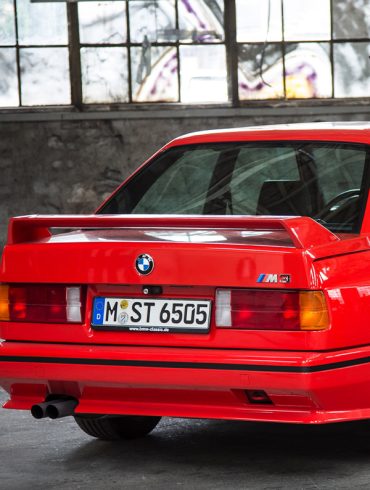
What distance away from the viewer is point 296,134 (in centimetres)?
533

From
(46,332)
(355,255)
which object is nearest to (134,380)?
(46,332)

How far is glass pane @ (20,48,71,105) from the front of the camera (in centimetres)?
1326

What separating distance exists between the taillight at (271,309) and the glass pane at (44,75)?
9219 mm

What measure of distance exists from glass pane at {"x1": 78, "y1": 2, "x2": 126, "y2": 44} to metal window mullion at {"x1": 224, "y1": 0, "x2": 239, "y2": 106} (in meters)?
1.12

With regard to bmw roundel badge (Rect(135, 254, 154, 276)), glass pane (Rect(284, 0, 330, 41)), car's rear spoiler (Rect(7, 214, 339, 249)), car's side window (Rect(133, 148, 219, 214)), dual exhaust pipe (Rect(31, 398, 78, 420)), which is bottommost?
dual exhaust pipe (Rect(31, 398, 78, 420))

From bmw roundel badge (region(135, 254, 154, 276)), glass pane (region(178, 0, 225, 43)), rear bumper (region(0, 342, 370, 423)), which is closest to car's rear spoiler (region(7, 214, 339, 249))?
bmw roundel badge (region(135, 254, 154, 276))

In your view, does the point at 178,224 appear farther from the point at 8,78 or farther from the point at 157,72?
the point at 8,78

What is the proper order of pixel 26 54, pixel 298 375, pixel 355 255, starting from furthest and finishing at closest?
pixel 26 54 → pixel 355 255 → pixel 298 375

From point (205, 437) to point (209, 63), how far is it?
8.54 meters

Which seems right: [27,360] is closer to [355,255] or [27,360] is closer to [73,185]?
[355,255]

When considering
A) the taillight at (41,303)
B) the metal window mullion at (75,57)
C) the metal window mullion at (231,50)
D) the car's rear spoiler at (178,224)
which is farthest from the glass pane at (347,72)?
the taillight at (41,303)

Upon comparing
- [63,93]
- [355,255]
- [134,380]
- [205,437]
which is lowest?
[205,437]

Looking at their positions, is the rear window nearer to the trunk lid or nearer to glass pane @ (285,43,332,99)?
the trunk lid

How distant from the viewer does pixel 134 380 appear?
14.6 feet
